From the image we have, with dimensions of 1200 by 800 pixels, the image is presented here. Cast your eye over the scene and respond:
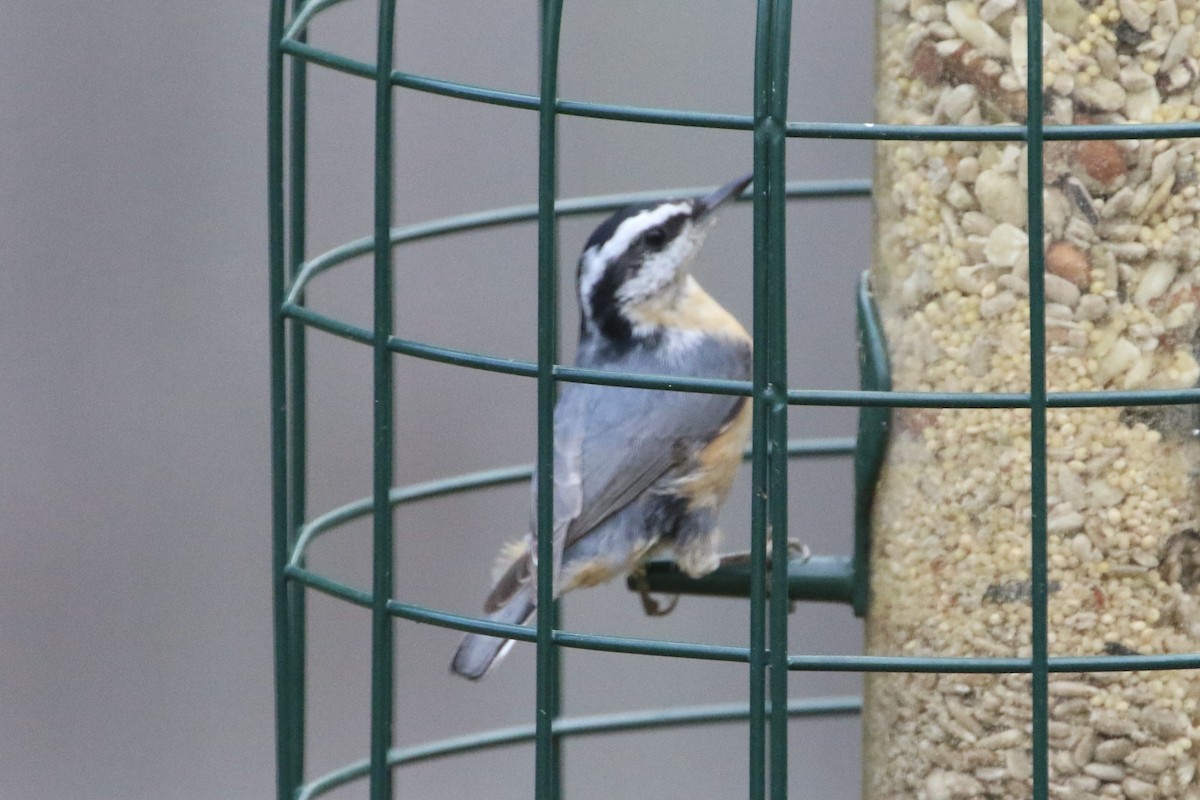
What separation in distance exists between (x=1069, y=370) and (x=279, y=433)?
1403 mm

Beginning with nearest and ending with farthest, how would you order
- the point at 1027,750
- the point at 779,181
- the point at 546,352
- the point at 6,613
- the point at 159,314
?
the point at 779,181, the point at 546,352, the point at 1027,750, the point at 159,314, the point at 6,613

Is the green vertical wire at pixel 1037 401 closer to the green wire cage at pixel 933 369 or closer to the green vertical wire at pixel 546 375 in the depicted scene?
the green wire cage at pixel 933 369

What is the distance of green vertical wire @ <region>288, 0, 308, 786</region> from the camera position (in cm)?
395

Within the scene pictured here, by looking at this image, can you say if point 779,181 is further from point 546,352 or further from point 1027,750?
point 1027,750

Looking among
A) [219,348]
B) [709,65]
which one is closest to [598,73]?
[709,65]

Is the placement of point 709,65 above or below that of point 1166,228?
above

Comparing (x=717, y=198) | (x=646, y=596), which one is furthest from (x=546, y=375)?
(x=646, y=596)

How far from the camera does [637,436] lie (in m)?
4.40

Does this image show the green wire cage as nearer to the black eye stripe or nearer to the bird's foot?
the bird's foot

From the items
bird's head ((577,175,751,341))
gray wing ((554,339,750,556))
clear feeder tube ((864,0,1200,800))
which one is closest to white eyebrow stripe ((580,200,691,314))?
bird's head ((577,175,751,341))

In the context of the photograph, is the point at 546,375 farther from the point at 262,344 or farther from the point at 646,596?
the point at 262,344

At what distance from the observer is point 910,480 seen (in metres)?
3.84

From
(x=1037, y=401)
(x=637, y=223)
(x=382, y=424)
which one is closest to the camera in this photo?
(x=1037, y=401)

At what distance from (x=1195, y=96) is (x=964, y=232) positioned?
442 mm
